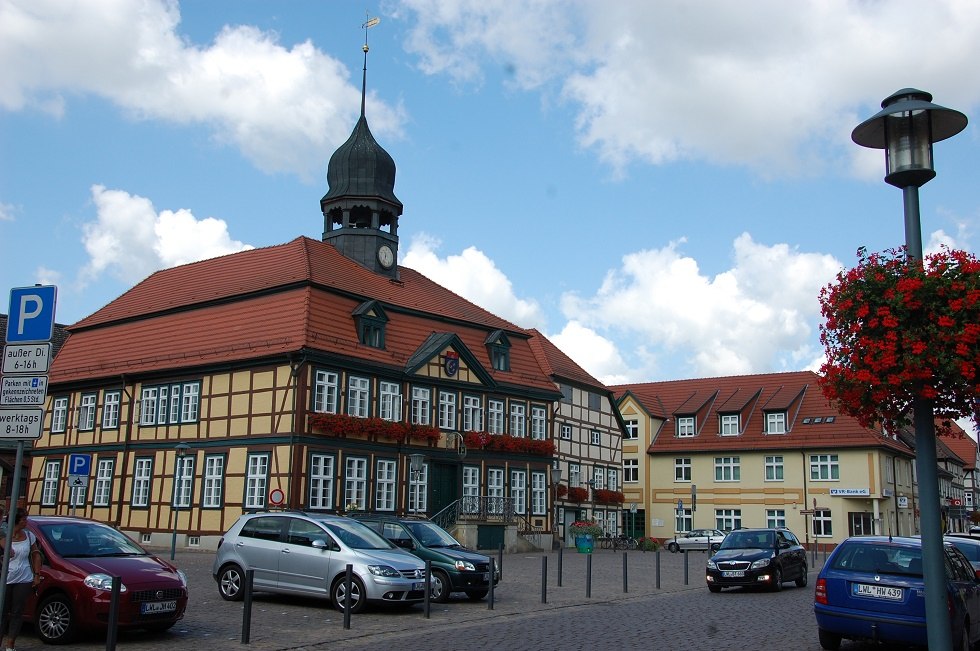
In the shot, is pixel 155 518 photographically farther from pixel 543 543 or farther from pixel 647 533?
pixel 647 533

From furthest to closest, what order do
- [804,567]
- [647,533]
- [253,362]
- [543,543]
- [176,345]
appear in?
[647,533]
[543,543]
[176,345]
[253,362]
[804,567]

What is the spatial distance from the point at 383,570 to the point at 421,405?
22.8 metres

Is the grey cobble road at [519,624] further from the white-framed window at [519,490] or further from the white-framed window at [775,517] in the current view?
the white-framed window at [775,517]

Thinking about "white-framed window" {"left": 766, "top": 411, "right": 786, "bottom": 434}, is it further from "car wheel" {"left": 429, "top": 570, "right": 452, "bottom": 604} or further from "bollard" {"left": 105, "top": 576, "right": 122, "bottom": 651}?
"bollard" {"left": 105, "top": 576, "right": 122, "bottom": 651}

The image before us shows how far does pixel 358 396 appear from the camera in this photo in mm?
36812

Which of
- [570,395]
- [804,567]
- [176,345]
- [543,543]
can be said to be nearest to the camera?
[804,567]

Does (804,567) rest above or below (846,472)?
below

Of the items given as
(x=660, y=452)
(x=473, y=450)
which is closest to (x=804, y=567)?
(x=473, y=450)

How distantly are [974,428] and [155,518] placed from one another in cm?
3290

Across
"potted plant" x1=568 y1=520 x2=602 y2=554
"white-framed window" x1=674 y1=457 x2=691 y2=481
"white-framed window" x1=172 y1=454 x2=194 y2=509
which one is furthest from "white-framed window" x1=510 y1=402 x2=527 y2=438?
"white-framed window" x1=674 y1=457 x2=691 y2=481

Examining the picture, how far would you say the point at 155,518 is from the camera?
37.1 metres

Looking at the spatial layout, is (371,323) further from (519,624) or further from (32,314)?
(32,314)

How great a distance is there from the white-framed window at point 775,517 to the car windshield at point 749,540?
33130mm

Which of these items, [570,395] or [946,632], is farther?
[570,395]
